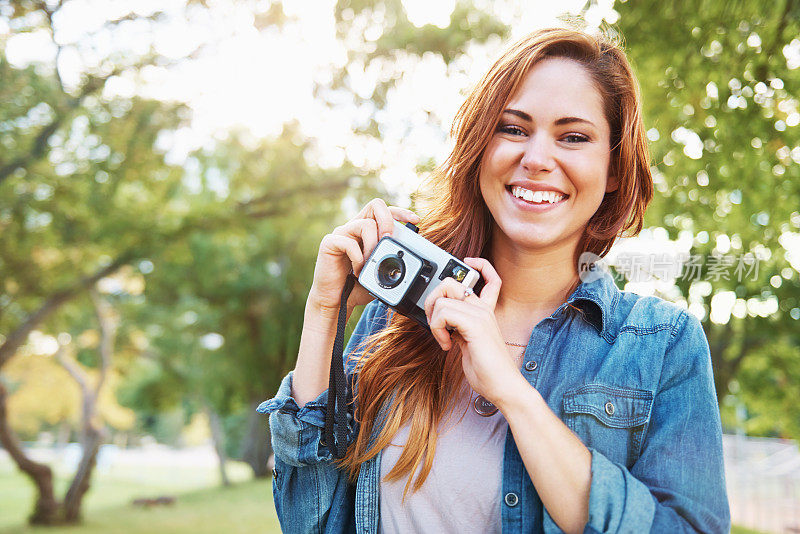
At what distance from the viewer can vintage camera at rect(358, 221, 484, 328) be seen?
5.64 ft

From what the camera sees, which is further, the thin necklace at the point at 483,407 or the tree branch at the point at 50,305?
the tree branch at the point at 50,305

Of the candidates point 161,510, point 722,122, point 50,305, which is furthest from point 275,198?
point 161,510

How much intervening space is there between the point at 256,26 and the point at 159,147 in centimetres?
253

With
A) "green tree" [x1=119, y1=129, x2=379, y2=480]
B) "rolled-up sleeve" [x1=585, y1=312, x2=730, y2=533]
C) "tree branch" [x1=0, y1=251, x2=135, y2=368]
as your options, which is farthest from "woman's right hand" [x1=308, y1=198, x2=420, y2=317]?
"tree branch" [x1=0, y1=251, x2=135, y2=368]

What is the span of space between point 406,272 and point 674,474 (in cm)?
77

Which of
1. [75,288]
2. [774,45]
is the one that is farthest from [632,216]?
[75,288]

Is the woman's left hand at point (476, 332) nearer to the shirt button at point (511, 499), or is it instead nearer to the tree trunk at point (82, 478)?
the shirt button at point (511, 499)

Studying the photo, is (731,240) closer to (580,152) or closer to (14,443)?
(580,152)

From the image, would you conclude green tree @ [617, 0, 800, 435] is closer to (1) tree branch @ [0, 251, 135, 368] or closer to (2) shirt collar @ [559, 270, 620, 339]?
(2) shirt collar @ [559, 270, 620, 339]

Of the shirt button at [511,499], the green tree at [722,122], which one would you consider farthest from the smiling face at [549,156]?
the green tree at [722,122]

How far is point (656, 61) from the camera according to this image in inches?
206

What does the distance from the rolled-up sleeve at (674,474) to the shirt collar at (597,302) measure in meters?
0.25

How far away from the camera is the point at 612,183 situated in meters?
1.86

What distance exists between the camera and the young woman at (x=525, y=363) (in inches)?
55.0
